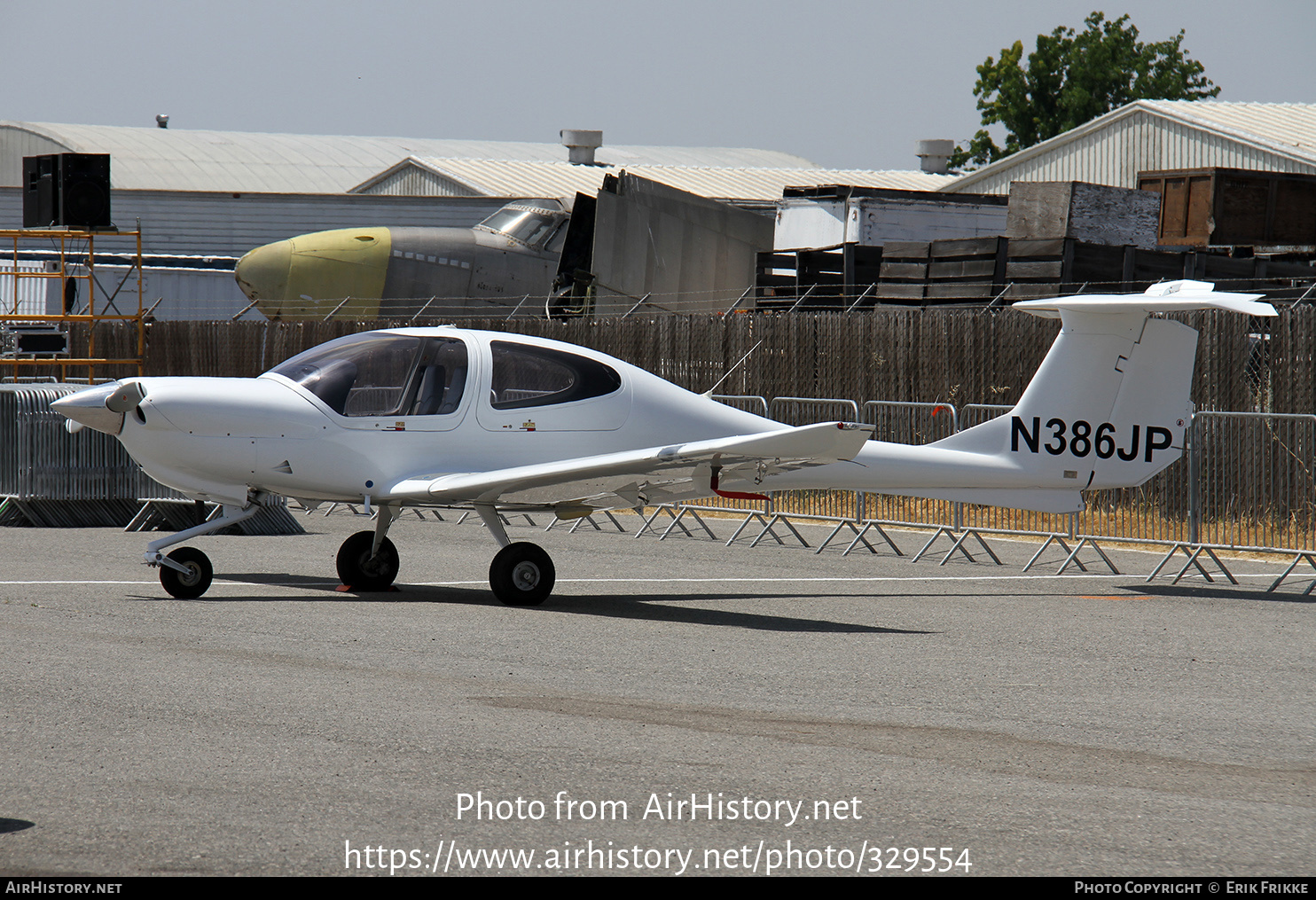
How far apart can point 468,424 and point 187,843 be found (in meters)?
6.21

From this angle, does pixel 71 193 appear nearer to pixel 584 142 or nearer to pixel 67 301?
pixel 67 301

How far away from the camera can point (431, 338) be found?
1062cm

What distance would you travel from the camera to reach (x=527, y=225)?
98.6ft

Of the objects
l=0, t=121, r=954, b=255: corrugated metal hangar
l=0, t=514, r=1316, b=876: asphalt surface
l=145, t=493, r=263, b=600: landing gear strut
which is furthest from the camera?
l=0, t=121, r=954, b=255: corrugated metal hangar

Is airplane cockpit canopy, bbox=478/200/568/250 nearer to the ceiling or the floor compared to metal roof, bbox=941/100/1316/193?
nearer to the floor

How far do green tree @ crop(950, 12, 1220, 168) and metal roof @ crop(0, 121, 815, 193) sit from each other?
1535 cm

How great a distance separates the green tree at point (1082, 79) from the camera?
206ft

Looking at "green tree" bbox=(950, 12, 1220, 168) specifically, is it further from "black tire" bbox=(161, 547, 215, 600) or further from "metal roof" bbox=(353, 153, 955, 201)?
"black tire" bbox=(161, 547, 215, 600)

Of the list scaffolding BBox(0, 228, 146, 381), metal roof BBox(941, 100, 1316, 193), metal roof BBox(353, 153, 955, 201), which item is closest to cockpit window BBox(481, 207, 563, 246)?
scaffolding BBox(0, 228, 146, 381)

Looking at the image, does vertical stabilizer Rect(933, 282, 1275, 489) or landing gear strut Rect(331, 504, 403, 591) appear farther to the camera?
vertical stabilizer Rect(933, 282, 1275, 489)

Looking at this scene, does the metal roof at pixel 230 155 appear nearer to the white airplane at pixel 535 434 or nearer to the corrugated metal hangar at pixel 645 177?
the corrugated metal hangar at pixel 645 177

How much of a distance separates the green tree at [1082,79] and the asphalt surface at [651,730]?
55.3 meters

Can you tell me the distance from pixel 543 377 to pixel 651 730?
4.87 meters

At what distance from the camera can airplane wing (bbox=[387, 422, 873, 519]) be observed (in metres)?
8.88
